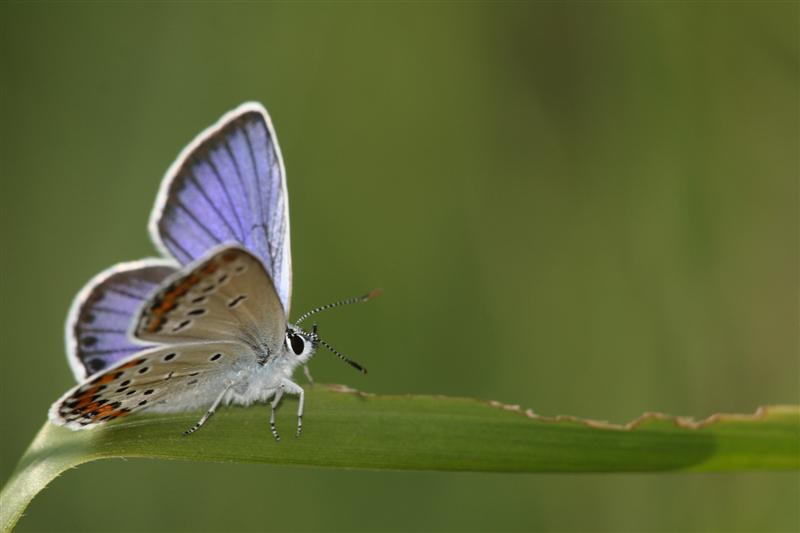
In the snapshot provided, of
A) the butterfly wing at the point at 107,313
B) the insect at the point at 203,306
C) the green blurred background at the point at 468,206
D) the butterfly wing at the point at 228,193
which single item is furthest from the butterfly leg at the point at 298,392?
the green blurred background at the point at 468,206

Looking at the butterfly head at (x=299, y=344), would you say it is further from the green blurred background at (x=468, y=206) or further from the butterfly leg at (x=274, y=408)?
the green blurred background at (x=468, y=206)

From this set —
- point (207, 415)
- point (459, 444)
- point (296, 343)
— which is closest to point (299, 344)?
point (296, 343)

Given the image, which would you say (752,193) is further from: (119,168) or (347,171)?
(119,168)

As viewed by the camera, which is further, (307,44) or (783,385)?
(307,44)

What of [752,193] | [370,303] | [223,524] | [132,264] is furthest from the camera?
[752,193]

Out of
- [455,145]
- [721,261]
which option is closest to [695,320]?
[721,261]

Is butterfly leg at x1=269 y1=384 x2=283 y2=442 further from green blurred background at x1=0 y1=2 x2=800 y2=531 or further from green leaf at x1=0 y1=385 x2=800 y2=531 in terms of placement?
green blurred background at x1=0 y1=2 x2=800 y2=531
